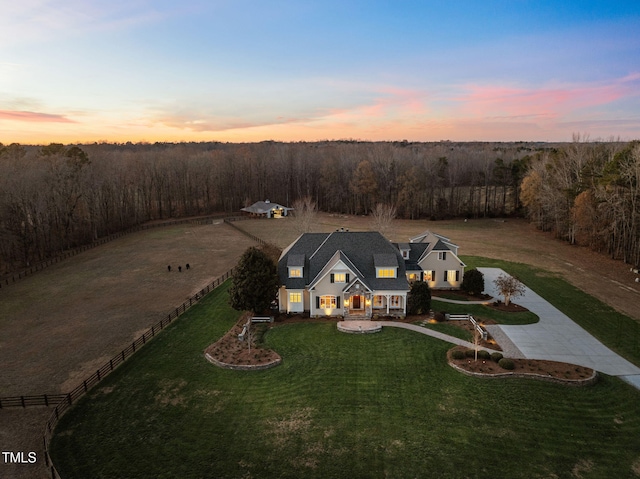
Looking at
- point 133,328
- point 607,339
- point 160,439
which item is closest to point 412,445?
point 160,439

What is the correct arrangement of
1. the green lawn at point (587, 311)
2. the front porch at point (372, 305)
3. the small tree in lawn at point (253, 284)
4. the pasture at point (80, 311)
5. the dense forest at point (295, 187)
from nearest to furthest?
the pasture at point (80, 311)
the green lawn at point (587, 311)
the small tree in lawn at point (253, 284)
the front porch at point (372, 305)
the dense forest at point (295, 187)

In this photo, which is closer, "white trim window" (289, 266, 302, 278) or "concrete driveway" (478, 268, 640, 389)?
"concrete driveway" (478, 268, 640, 389)

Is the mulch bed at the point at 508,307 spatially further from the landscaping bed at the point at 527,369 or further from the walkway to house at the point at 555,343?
the landscaping bed at the point at 527,369

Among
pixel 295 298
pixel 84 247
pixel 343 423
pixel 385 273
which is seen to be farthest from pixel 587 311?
pixel 84 247

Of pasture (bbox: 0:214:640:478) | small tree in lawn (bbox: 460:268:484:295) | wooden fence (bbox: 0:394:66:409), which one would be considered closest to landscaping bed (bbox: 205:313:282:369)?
pasture (bbox: 0:214:640:478)

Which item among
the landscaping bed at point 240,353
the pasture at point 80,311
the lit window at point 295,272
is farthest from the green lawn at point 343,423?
the lit window at point 295,272

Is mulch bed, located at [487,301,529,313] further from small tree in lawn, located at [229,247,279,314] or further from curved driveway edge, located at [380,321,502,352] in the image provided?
small tree in lawn, located at [229,247,279,314]

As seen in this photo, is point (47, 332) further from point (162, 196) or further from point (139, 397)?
point (162, 196)
